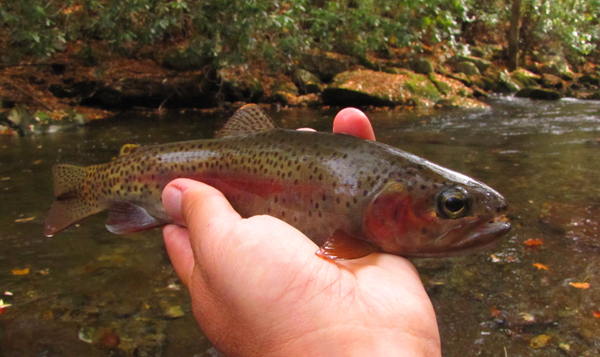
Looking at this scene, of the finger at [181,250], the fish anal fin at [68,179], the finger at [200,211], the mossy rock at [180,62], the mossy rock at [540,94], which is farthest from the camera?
the mossy rock at [540,94]

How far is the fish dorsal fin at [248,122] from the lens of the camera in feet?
8.70

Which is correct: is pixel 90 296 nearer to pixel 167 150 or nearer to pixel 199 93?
pixel 167 150

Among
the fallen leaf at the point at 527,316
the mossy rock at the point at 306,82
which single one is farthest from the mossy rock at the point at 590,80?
the fallen leaf at the point at 527,316

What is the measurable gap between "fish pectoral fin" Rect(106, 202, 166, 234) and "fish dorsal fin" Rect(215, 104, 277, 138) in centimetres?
68

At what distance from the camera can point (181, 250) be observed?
2.59 metres

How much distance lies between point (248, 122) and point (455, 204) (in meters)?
1.35

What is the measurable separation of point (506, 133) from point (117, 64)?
1414 cm

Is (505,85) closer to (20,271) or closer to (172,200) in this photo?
(20,271)

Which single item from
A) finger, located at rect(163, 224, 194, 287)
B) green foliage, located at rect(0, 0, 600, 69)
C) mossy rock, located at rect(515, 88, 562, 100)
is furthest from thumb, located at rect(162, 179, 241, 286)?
mossy rock, located at rect(515, 88, 562, 100)

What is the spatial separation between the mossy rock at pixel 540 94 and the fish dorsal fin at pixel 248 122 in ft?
65.3

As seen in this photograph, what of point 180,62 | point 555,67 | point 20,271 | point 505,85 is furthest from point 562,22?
point 20,271

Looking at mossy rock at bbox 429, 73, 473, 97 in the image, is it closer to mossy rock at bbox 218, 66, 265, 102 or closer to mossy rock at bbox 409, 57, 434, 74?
mossy rock at bbox 409, 57, 434, 74

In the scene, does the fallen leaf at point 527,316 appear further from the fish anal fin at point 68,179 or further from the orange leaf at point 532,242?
the fish anal fin at point 68,179

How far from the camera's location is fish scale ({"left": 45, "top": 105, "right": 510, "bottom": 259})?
1.92 meters
